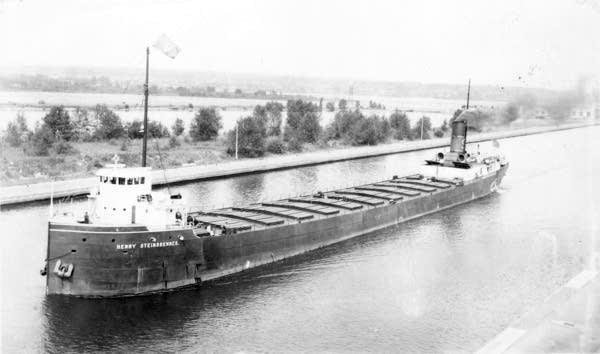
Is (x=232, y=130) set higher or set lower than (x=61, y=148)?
higher

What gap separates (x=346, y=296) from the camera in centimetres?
2533

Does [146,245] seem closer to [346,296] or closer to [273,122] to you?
[346,296]

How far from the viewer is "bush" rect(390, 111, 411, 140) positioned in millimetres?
95062

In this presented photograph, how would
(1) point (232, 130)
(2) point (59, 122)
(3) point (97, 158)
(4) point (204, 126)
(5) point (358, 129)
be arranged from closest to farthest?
(3) point (97, 158)
(2) point (59, 122)
(1) point (232, 130)
(4) point (204, 126)
(5) point (358, 129)

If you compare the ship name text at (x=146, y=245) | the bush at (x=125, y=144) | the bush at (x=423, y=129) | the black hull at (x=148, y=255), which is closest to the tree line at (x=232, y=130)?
the bush at (x=423, y=129)

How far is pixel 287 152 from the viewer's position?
7231 centimetres

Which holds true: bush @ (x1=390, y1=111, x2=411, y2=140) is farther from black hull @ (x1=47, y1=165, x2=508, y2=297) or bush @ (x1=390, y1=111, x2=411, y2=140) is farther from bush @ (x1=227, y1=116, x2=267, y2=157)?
black hull @ (x1=47, y1=165, x2=508, y2=297)

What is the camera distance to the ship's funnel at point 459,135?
2042 inches

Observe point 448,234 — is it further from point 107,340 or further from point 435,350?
point 107,340

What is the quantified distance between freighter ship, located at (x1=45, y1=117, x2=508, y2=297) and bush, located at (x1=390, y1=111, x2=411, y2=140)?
61.1 meters

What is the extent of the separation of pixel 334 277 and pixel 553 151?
210ft

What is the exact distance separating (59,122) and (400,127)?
53.7 meters

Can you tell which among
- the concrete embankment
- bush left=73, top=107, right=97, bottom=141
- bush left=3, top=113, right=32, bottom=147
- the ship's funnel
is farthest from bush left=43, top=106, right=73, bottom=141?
the ship's funnel

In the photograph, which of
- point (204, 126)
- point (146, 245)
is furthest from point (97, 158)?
point (146, 245)
